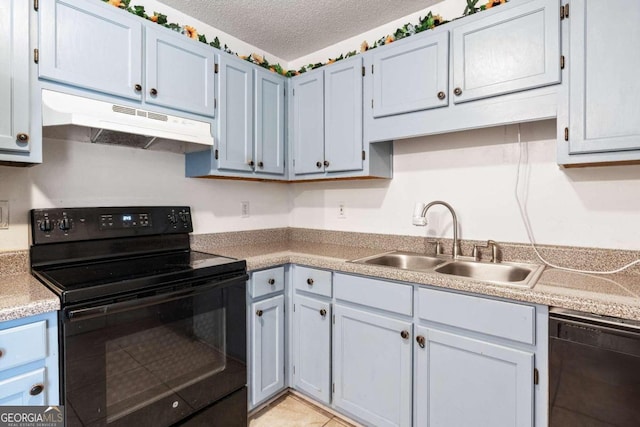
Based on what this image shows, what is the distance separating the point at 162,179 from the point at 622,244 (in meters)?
2.43

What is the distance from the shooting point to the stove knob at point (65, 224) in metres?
1.58

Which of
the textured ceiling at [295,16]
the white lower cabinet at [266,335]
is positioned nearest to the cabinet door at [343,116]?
the textured ceiling at [295,16]

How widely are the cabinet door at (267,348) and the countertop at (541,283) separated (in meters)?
0.26

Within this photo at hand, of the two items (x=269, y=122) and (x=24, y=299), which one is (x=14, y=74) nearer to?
(x=24, y=299)

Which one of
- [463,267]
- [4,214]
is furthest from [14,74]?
[463,267]

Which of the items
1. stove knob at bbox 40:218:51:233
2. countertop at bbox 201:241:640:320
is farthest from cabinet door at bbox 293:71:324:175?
stove knob at bbox 40:218:51:233

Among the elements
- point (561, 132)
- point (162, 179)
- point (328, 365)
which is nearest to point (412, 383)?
point (328, 365)

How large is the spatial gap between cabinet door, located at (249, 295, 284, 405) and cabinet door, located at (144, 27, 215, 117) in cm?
118

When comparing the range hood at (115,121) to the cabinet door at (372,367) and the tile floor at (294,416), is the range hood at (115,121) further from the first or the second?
the tile floor at (294,416)

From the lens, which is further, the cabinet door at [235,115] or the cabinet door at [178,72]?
the cabinet door at [235,115]

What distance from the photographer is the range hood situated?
1343mm

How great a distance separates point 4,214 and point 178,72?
1.05 meters

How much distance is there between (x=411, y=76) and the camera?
1809 millimetres

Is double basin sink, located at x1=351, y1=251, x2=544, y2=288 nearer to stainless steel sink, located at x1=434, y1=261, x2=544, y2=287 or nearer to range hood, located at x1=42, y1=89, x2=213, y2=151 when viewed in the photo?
stainless steel sink, located at x1=434, y1=261, x2=544, y2=287
